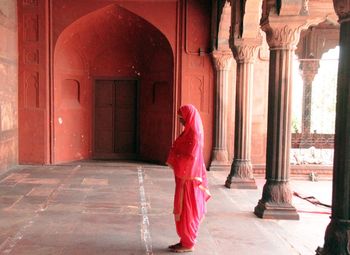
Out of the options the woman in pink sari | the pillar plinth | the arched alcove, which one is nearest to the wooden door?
the arched alcove

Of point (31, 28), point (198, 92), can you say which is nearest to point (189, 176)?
point (198, 92)

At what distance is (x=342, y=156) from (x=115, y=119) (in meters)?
9.48

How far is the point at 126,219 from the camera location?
236 inches

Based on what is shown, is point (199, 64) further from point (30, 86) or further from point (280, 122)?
point (280, 122)

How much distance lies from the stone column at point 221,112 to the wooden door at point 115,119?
2938 mm

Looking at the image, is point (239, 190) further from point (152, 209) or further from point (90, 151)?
point (90, 151)

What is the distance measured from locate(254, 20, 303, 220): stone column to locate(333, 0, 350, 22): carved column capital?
7.45 ft

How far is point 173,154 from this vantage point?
469 centimetres

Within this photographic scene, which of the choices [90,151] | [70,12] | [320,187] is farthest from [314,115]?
[70,12]

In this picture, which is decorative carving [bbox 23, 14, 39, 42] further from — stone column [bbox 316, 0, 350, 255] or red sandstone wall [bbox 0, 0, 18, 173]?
stone column [bbox 316, 0, 350, 255]

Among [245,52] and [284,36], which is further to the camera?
[245,52]

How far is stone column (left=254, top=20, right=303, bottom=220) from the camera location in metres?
6.14

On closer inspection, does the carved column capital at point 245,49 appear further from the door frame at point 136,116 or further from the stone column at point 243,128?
the door frame at point 136,116

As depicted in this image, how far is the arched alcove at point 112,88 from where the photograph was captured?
36.8 feet
